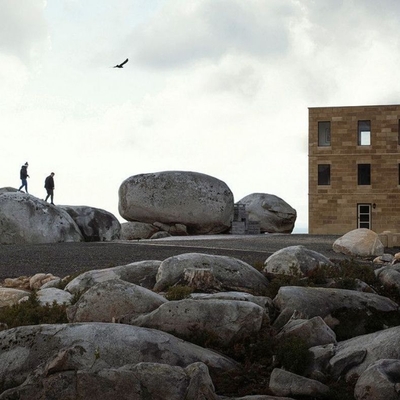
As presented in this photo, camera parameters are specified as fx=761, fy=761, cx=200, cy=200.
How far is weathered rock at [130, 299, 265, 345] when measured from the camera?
8.15 metres

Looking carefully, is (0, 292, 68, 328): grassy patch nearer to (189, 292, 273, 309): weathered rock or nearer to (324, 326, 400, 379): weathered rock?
(189, 292, 273, 309): weathered rock

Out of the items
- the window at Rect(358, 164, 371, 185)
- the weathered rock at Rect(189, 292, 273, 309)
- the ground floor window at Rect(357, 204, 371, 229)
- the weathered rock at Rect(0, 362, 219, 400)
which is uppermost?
the window at Rect(358, 164, 371, 185)

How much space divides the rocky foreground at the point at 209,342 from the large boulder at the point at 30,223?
13061mm

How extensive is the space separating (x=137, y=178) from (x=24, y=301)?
2330cm

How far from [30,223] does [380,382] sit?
18.4 metres

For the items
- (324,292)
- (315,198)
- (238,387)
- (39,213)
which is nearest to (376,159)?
(315,198)

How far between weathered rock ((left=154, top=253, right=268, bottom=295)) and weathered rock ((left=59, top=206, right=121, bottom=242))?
49.4 feet

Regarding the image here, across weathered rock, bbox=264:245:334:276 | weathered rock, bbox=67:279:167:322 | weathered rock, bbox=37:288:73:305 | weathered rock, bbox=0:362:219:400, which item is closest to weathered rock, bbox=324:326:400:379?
weathered rock, bbox=0:362:219:400

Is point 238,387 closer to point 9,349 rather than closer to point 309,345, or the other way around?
point 309,345

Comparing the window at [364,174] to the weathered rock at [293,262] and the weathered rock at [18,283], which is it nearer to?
the weathered rock at [293,262]

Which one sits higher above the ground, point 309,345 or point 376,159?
point 376,159

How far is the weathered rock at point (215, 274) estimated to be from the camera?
10438 millimetres

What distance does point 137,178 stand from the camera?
33.3 m

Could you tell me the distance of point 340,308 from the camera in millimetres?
9453
